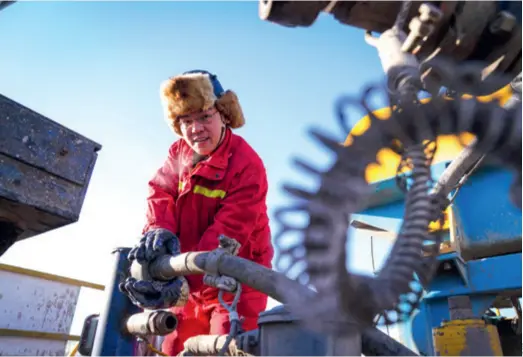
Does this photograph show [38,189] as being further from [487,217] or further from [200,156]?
[487,217]

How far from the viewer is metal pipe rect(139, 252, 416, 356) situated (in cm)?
86

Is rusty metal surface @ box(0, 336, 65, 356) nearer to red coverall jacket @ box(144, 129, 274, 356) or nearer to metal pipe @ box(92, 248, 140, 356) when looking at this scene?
red coverall jacket @ box(144, 129, 274, 356)

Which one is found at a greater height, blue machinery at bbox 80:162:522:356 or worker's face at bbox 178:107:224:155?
worker's face at bbox 178:107:224:155

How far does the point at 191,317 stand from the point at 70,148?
3.92 feet

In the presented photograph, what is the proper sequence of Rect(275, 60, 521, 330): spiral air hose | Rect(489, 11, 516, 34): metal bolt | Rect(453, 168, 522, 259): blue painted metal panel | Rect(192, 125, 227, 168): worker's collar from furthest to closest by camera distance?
1. Rect(192, 125, 227, 168): worker's collar
2. Rect(453, 168, 522, 259): blue painted metal panel
3. Rect(489, 11, 516, 34): metal bolt
4. Rect(275, 60, 521, 330): spiral air hose

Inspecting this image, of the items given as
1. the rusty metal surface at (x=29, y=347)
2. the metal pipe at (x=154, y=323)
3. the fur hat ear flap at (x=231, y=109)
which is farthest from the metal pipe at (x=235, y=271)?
the rusty metal surface at (x=29, y=347)

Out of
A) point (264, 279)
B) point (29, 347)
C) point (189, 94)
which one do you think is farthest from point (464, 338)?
point (29, 347)

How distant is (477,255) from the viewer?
2.01m

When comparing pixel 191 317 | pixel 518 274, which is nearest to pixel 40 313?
pixel 191 317

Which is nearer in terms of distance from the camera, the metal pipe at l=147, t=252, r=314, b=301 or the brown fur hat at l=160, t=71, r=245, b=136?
the metal pipe at l=147, t=252, r=314, b=301

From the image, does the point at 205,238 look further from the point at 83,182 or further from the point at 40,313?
the point at 40,313

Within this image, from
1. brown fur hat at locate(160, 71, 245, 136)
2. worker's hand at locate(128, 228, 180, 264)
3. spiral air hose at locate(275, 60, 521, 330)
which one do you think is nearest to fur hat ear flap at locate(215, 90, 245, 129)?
brown fur hat at locate(160, 71, 245, 136)

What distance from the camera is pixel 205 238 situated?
1.79 m

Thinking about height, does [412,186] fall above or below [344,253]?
above
